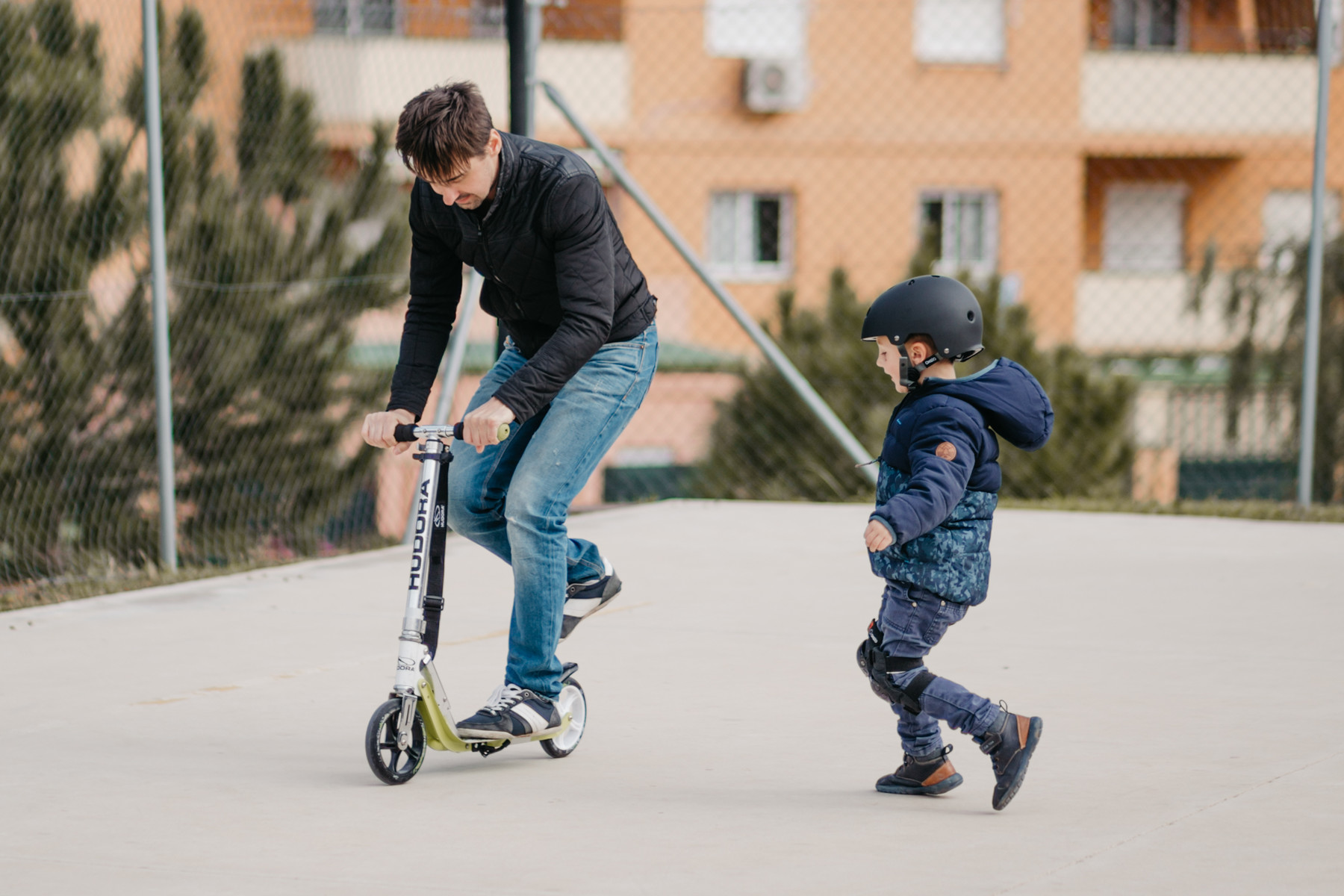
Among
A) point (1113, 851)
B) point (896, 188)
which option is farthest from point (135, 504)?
point (896, 188)

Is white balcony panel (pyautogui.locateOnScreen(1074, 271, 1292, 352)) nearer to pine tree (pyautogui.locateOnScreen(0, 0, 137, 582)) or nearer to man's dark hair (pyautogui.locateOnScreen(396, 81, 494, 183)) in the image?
pine tree (pyautogui.locateOnScreen(0, 0, 137, 582))

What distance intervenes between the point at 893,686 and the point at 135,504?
513cm

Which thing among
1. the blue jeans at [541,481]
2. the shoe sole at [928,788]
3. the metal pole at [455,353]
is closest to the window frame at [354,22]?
the metal pole at [455,353]

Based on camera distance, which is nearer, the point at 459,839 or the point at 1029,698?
the point at 459,839

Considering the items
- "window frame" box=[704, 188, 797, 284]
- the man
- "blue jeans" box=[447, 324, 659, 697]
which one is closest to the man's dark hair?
the man

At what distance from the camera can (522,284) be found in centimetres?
423

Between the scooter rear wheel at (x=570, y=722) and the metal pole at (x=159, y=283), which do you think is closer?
the scooter rear wheel at (x=570, y=722)

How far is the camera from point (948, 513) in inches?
144

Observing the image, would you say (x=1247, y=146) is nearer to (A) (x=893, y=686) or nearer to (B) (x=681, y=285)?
(B) (x=681, y=285)

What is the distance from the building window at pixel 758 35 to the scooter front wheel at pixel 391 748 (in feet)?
64.6

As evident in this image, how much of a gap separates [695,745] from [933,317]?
49.1 inches

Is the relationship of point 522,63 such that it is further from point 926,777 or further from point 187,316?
point 926,777

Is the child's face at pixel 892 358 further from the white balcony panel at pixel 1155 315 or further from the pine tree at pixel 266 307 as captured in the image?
the white balcony panel at pixel 1155 315

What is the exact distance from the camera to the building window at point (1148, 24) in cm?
2428
